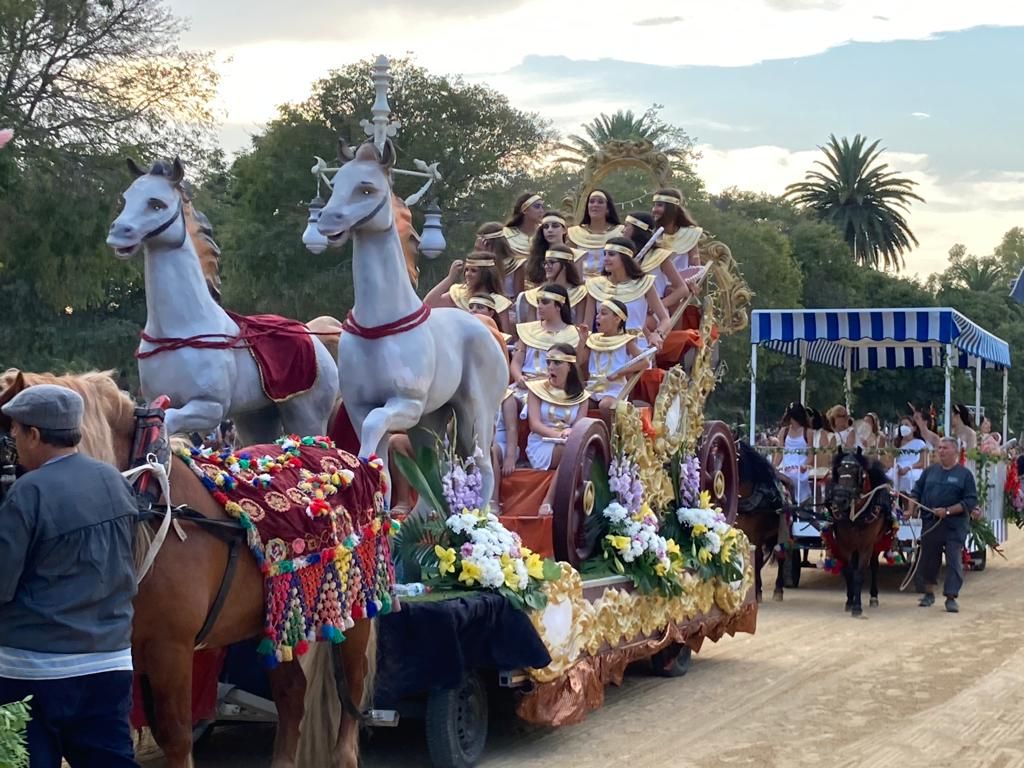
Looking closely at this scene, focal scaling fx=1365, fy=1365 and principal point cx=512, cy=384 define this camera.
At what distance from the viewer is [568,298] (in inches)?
373

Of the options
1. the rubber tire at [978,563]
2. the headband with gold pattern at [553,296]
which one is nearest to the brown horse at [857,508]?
the rubber tire at [978,563]

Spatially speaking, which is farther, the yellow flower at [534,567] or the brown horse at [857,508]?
the brown horse at [857,508]

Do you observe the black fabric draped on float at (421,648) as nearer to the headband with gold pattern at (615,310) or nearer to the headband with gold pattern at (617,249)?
the headband with gold pattern at (615,310)

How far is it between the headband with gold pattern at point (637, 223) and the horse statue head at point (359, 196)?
379 centimetres

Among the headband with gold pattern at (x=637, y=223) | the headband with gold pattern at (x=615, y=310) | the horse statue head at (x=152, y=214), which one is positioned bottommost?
the headband with gold pattern at (x=615, y=310)

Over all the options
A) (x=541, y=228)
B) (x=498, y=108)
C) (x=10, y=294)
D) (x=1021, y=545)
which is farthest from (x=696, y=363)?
(x=498, y=108)

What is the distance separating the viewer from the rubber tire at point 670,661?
9.58 meters

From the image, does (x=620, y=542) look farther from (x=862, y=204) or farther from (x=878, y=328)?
(x=862, y=204)

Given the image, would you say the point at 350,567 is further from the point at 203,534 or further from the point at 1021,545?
the point at 1021,545

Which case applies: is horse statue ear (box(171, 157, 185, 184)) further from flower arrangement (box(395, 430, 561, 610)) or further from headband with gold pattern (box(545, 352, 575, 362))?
headband with gold pattern (box(545, 352, 575, 362))

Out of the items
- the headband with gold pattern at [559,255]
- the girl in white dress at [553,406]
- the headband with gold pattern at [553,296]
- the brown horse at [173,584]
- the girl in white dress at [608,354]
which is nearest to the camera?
the brown horse at [173,584]

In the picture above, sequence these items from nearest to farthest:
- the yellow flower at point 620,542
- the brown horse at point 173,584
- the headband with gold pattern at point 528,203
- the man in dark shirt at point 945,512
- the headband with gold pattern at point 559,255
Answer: the brown horse at point 173,584
the yellow flower at point 620,542
the headband with gold pattern at point 559,255
the headband with gold pattern at point 528,203
the man in dark shirt at point 945,512

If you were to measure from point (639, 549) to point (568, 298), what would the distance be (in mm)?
1906

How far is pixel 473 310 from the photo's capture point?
9633 mm
